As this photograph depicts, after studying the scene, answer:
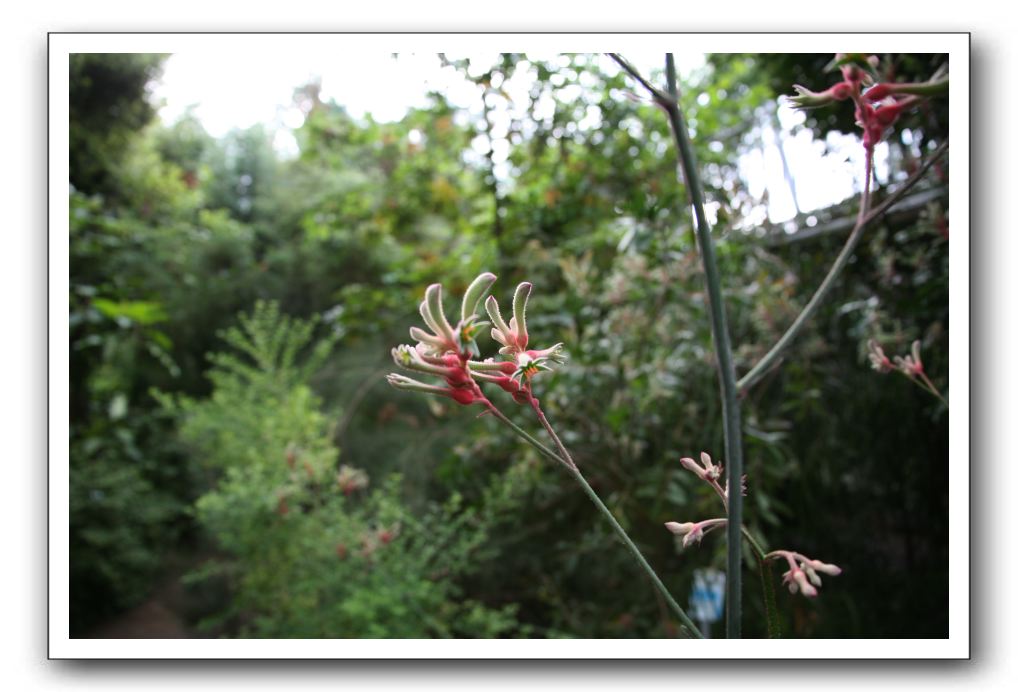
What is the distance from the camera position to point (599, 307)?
1.27 metres

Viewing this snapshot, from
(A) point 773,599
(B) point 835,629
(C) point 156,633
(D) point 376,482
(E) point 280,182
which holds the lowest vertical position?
(C) point 156,633

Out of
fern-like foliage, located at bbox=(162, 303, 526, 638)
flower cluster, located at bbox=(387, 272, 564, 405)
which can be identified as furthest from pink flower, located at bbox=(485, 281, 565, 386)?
fern-like foliage, located at bbox=(162, 303, 526, 638)

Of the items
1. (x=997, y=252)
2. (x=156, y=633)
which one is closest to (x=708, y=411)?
(x=997, y=252)

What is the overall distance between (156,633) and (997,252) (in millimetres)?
1547

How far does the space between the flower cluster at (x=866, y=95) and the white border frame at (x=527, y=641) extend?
21.9 inches

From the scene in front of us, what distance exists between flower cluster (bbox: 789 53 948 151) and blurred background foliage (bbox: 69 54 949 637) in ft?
1.91

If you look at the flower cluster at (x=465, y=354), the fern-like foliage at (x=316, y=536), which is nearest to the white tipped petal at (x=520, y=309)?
the flower cluster at (x=465, y=354)

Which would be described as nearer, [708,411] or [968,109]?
[968,109]

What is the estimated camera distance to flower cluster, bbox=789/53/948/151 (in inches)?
12.6

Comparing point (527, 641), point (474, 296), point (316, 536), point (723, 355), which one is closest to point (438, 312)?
point (474, 296)

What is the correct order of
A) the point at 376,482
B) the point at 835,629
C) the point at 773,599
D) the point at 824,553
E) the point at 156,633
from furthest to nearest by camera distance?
the point at 376,482 → the point at 156,633 → the point at 824,553 → the point at 835,629 → the point at 773,599

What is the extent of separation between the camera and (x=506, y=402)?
1236 mm

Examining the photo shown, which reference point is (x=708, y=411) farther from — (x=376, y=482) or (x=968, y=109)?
(x=376, y=482)

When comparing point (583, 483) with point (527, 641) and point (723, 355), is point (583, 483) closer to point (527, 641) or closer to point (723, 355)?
point (723, 355)
